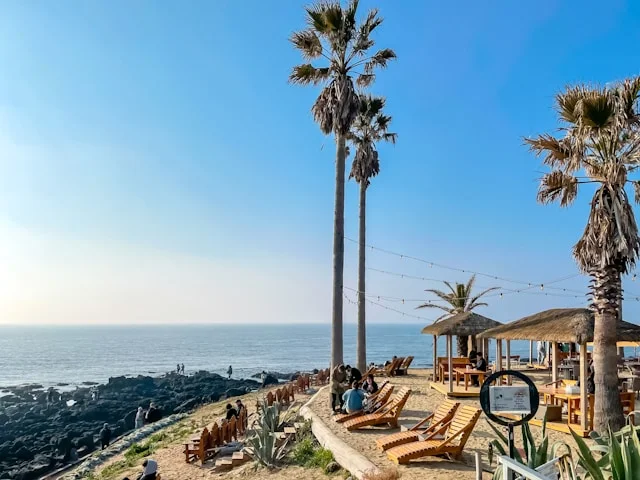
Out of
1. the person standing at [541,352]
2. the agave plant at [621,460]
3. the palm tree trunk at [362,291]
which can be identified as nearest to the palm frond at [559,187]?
the agave plant at [621,460]

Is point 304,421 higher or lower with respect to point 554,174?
lower

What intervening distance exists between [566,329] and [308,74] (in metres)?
11.5

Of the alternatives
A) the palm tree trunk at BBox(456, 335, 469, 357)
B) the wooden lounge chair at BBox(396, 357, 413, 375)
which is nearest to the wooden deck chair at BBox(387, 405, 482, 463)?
the wooden lounge chair at BBox(396, 357, 413, 375)

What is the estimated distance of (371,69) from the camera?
65.4 ft

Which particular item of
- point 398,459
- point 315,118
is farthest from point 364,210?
point 398,459

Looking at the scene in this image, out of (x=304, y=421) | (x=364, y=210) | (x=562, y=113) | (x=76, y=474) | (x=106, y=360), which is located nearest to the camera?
(x=562, y=113)

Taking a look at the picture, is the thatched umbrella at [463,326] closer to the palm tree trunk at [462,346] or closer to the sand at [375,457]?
the sand at [375,457]

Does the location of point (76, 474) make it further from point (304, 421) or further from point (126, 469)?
point (304, 421)

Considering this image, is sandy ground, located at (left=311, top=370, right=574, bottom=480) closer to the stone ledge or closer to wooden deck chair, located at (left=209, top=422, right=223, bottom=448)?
the stone ledge

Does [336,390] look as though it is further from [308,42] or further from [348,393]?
[308,42]

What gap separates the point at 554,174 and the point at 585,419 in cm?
502

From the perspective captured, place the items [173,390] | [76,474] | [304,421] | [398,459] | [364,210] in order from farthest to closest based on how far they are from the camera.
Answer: [173,390] < [364,210] < [76,474] < [304,421] < [398,459]

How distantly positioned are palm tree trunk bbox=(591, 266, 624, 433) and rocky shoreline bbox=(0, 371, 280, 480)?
1788 cm

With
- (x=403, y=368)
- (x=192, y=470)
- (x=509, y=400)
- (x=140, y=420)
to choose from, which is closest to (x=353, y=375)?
(x=192, y=470)
